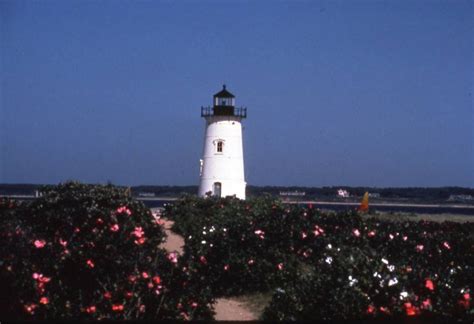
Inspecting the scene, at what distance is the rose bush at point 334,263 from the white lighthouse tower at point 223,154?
57.9 ft

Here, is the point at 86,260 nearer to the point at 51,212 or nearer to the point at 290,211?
the point at 51,212

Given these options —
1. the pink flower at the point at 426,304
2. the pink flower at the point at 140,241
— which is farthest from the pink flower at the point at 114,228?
the pink flower at the point at 426,304

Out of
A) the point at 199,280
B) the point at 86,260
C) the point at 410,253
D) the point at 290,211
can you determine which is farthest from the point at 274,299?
the point at 290,211

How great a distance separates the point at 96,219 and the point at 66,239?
695 mm

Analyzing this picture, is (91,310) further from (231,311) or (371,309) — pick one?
(231,311)

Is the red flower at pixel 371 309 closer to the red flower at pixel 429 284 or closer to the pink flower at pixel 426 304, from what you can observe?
the pink flower at pixel 426 304

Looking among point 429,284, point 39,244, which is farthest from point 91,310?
point 429,284

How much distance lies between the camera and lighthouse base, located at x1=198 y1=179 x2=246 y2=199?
40188mm

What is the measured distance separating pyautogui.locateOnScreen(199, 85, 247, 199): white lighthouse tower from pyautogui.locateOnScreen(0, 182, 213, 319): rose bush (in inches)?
1161

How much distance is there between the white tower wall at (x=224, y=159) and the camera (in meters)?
40.2

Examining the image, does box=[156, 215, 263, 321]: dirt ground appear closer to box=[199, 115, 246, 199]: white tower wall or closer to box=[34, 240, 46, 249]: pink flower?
box=[34, 240, 46, 249]: pink flower

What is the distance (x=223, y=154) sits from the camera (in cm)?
4047

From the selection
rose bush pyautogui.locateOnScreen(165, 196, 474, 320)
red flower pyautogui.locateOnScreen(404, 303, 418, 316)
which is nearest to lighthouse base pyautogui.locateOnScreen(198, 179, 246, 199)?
rose bush pyautogui.locateOnScreen(165, 196, 474, 320)

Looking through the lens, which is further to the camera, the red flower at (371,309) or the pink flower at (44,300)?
the red flower at (371,309)
